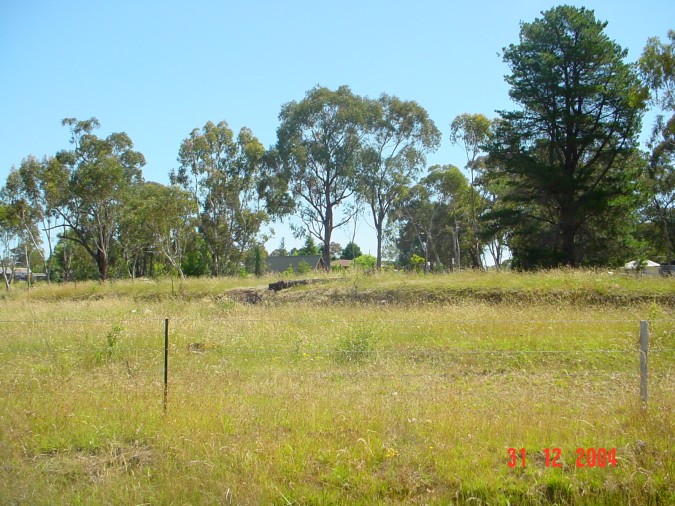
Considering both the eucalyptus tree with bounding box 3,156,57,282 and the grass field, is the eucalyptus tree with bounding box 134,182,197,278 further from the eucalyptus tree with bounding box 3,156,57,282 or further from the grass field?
the grass field

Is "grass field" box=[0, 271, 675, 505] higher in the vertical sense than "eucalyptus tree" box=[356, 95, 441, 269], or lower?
lower

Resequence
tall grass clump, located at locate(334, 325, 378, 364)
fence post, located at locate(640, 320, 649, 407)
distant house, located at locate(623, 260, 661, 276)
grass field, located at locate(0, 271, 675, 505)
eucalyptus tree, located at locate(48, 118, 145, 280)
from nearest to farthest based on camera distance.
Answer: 1. grass field, located at locate(0, 271, 675, 505)
2. fence post, located at locate(640, 320, 649, 407)
3. tall grass clump, located at locate(334, 325, 378, 364)
4. distant house, located at locate(623, 260, 661, 276)
5. eucalyptus tree, located at locate(48, 118, 145, 280)

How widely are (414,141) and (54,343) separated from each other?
36050 mm

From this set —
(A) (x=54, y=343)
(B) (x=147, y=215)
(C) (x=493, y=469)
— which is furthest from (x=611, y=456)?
(B) (x=147, y=215)

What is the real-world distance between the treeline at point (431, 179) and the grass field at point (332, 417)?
64.0ft

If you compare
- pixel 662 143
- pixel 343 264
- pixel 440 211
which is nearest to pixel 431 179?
pixel 440 211

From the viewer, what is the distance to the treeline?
90.0 feet

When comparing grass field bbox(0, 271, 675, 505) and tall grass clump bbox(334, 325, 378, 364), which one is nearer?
grass field bbox(0, 271, 675, 505)

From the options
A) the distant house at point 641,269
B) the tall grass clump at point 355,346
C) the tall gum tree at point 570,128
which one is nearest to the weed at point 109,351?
the tall grass clump at point 355,346
